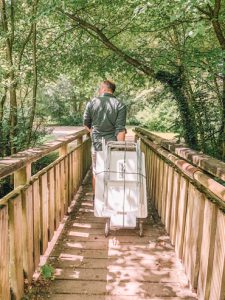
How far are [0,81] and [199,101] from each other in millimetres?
5220

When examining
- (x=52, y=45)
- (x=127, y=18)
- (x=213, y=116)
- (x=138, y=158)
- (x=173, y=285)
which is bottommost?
(x=173, y=285)

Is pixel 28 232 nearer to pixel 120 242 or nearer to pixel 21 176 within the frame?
pixel 21 176

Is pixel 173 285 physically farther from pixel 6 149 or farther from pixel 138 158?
pixel 6 149

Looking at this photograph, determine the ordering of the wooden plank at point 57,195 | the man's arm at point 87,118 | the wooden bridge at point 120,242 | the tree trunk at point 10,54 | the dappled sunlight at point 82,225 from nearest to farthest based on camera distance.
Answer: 1. the wooden bridge at point 120,242
2. the wooden plank at point 57,195
3. the dappled sunlight at point 82,225
4. the man's arm at point 87,118
5. the tree trunk at point 10,54

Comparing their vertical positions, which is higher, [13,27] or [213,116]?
[13,27]

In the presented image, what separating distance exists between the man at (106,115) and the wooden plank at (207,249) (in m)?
2.59

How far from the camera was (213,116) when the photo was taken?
919 centimetres

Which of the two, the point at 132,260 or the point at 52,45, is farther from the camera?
the point at 52,45

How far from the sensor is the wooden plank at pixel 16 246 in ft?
8.14

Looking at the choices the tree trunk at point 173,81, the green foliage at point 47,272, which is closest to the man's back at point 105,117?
the green foliage at point 47,272

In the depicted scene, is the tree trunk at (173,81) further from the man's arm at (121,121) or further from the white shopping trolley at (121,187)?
the white shopping trolley at (121,187)

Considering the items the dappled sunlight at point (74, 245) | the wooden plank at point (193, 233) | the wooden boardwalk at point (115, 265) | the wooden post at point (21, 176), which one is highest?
the wooden post at point (21, 176)

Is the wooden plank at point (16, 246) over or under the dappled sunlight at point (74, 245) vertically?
over

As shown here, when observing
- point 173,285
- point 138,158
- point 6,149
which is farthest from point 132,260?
point 6,149
